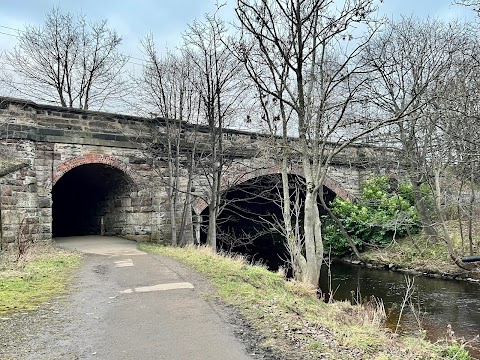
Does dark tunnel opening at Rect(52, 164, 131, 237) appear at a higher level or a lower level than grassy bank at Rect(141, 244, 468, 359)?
higher

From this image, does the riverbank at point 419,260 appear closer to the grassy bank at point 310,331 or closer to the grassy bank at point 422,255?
the grassy bank at point 422,255

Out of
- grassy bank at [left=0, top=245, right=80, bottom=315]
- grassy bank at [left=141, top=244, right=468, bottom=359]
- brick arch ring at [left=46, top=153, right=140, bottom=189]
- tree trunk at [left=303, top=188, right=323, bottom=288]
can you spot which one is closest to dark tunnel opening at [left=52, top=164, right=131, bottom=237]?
brick arch ring at [left=46, top=153, right=140, bottom=189]

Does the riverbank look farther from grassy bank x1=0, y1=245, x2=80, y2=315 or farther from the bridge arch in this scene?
grassy bank x1=0, y1=245, x2=80, y2=315

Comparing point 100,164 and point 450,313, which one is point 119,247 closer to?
point 100,164

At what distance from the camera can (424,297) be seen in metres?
10.6

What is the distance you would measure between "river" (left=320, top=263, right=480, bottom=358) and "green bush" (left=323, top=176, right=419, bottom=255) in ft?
5.65

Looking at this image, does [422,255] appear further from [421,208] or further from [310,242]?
[310,242]

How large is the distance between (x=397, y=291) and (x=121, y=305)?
323 inches

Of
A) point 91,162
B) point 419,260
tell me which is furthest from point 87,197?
point 419,260

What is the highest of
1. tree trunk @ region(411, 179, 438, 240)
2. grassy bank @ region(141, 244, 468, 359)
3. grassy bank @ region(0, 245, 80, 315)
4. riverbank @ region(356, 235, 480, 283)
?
tree trunk @ region(411, 179, 438, 240)

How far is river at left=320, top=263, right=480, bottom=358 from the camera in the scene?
7.95 meters

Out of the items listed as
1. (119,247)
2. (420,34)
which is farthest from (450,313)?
(420,34)

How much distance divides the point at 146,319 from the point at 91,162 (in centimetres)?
852

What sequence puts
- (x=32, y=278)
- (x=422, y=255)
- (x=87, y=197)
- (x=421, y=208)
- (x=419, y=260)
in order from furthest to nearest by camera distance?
(x=87, y=197) < (x=421, y=208) < (x=422, y=255) < (x=419, y=260) < (x=32, y=278)
